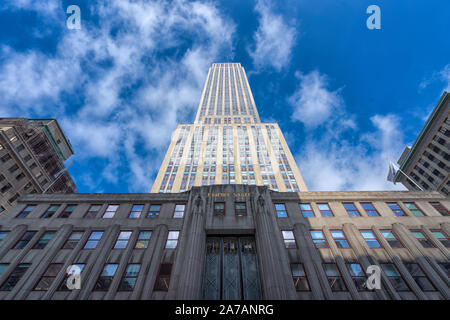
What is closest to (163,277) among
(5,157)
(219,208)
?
(219,208)

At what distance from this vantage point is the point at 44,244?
74.0 feet

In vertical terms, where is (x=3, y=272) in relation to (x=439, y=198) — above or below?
below

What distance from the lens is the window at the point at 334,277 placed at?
1887 cm

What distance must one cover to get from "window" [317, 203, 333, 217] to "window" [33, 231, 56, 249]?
29.9 meters

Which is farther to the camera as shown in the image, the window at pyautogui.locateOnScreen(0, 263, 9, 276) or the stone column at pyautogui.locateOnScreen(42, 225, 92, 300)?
the window at pyautogui.locateOnScreen(0, 263, 9, 276)

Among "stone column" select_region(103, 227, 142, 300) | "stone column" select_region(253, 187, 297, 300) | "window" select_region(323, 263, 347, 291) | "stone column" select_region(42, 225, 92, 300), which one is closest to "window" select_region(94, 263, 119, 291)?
"stone column" select_region(103, 227, 142, 300)

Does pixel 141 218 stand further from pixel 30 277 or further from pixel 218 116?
pixel 218 116

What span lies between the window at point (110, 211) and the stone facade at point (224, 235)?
1.01 ft

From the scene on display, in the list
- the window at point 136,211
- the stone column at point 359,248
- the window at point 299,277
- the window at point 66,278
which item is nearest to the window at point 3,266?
the window at point 66,278

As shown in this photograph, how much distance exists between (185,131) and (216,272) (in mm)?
79301

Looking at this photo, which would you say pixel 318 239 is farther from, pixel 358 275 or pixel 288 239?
pixel 358 275

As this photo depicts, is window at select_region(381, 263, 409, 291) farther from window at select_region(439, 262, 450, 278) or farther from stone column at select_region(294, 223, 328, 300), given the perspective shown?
stone column at select_region(294, 223, 328, 300)

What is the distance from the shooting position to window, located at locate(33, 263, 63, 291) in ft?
62.0
